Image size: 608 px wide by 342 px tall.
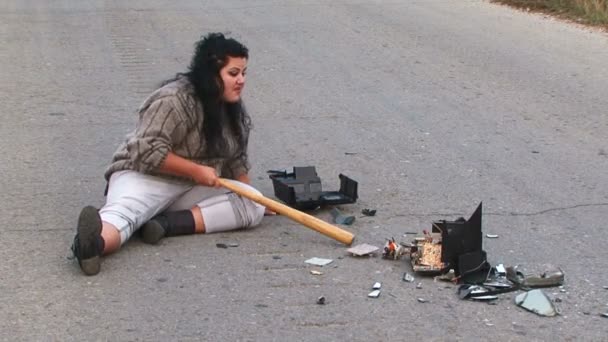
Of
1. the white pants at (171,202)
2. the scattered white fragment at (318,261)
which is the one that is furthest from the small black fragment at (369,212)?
the scattered white fragment at (318,261)

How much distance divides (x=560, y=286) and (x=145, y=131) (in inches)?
78.3

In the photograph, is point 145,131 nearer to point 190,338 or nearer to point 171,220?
point 171,220

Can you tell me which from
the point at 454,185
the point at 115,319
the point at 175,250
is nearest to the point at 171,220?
the point at 175,250

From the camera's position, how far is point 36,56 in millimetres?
10062

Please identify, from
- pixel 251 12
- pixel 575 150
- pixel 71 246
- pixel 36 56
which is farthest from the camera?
pixel 251 12

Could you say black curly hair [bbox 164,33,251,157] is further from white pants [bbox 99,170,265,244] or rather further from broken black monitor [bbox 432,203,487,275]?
broken black monitor [bbox 432,203,487,275]

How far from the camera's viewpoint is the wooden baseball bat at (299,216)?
4.99 m

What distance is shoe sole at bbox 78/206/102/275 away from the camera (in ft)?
14.9

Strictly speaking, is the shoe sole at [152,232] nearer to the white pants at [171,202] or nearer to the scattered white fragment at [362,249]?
the white pants at [171,202]

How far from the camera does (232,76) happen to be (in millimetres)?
5070

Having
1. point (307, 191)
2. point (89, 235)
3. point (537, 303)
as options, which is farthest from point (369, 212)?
point (89, 235)

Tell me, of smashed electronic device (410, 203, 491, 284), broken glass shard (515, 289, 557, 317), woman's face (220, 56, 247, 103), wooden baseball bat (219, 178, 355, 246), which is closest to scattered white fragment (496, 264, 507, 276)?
smashed electronic device (410, 203, 491, 284)

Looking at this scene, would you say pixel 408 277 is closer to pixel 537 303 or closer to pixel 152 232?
pixel 537 303

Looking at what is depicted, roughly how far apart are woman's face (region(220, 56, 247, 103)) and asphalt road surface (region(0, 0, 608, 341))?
0.68m
